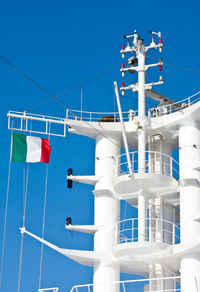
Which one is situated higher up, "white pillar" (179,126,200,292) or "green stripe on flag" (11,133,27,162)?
"green stripe on flag" (11,133,27,162)

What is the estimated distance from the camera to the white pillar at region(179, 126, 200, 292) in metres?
30.5

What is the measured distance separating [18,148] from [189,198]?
7926 millimetres

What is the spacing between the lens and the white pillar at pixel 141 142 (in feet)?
103

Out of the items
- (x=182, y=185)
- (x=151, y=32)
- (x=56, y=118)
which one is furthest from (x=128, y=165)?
(x=151, y=32)

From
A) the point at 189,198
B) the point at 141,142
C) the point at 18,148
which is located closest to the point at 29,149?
the point at 18,148

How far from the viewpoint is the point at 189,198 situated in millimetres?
31875

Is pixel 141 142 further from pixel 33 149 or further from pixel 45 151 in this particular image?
pixel 33 149

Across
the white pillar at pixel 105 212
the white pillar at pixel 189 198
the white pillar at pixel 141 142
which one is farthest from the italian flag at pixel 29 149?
the white pillar at pixel 189 198

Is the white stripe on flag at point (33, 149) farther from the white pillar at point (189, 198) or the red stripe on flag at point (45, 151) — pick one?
the white pillar at point (189, 198)

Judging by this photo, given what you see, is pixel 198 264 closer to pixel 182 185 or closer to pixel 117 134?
pixel 182 185

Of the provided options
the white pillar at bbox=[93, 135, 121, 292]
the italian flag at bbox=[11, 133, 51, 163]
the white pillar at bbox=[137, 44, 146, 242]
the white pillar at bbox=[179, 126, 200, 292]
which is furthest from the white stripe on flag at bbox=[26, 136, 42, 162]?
the white pillar at bbox=[179, 126, 200, 292]

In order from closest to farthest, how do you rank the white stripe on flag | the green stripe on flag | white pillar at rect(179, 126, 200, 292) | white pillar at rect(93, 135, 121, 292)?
1. white pillar at rect(179, 126, 200, 292)
2. white pillar at rect(93, 135, 121, 292)
3. the green stripe on flag
4. the white stripe on flag

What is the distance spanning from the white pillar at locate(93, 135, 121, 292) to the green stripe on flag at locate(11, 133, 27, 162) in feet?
11.5

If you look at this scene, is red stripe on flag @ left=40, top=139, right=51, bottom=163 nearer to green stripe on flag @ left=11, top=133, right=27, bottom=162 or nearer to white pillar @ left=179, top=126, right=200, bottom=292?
green stripe on flag @ left=11, top=133, right=27, bottom=162
